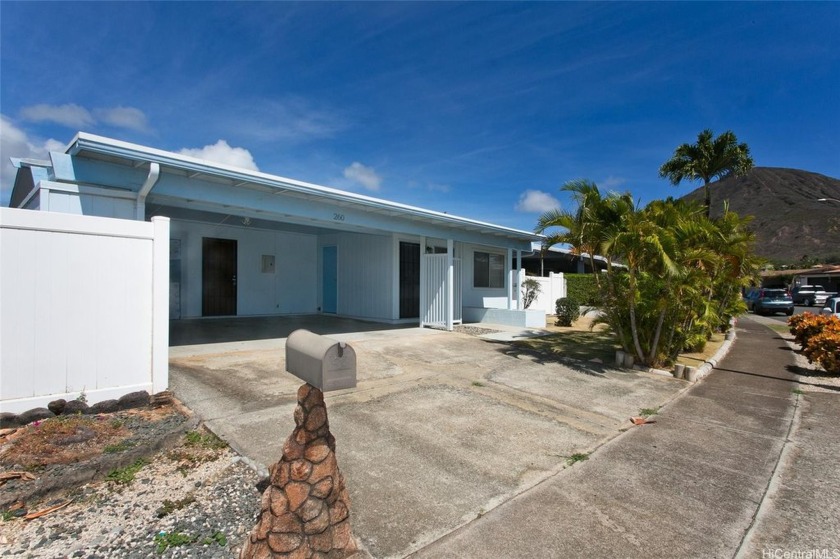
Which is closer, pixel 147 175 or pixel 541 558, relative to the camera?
pixel 541 558

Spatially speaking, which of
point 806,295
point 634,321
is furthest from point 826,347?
point 806,295

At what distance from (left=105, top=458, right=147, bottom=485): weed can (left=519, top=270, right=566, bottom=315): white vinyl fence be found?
17427 mm

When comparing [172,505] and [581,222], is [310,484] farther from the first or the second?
[581,222]

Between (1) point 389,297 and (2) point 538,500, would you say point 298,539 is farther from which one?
(1) point 389,297

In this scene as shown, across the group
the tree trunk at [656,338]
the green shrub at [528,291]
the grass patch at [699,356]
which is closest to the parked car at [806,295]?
the green shrub at [528,291]

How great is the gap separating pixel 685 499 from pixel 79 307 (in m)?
5.91

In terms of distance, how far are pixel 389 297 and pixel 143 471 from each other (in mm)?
10226

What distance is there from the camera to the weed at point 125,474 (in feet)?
10.6

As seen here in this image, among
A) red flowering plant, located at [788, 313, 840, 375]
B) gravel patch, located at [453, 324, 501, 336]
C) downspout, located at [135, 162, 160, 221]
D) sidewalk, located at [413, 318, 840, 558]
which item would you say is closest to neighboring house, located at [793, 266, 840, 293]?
red flowering plant, located at [788, 313, 840, 375]

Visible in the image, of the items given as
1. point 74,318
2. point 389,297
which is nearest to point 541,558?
point 74,318

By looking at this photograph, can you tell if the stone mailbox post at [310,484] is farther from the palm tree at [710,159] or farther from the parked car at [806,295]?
the parked car at [806,295]

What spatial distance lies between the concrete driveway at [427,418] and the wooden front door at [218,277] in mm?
4907

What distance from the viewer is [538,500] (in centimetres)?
323

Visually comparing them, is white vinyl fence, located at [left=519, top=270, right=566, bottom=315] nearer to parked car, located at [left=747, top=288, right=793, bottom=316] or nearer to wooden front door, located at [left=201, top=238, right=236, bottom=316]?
wooden front door, located at [left=201, top=238, right=236, bottom=316]
